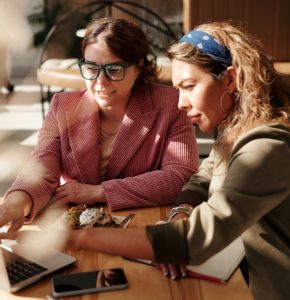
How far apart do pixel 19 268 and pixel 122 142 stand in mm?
761

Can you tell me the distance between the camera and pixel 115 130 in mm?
1878

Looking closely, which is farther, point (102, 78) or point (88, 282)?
point (102, 78)

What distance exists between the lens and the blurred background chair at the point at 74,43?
3805 millimetres

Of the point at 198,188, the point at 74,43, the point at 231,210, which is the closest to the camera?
the point at 231,210

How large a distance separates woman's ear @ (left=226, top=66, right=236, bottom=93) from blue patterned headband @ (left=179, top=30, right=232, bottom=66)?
0.02m

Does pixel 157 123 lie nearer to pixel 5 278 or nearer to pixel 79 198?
pixel 79 198

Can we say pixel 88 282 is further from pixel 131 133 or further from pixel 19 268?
pixel 131 133

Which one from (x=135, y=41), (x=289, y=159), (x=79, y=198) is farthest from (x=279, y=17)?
(x=289, y=159)

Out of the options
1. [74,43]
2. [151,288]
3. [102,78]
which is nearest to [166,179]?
[102,78]

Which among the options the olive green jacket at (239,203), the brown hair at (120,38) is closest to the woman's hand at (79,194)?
the brown hair at (120,38)

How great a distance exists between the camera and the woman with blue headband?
39.7 inches

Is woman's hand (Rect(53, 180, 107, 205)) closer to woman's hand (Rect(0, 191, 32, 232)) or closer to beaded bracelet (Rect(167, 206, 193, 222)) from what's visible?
woman's hand (Rect(0, 191, 32, 232))

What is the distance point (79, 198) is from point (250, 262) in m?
0.61

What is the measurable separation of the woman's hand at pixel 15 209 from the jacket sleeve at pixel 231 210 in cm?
50
